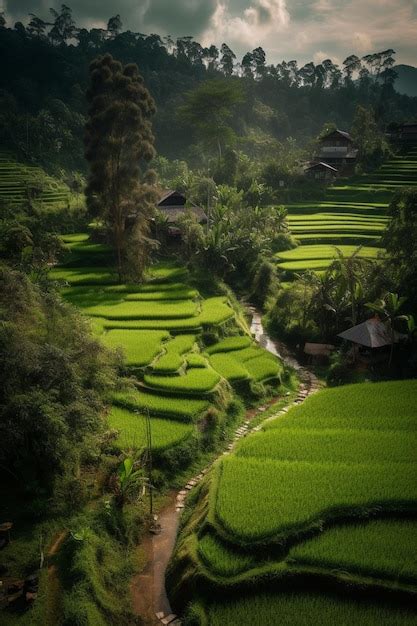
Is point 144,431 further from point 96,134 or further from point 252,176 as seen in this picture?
point 252,176

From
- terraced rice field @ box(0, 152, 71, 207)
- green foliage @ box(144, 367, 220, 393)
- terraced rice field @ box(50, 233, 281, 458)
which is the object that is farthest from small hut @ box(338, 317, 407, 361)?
terraced rice field @ box(0, 152, 71, 207)

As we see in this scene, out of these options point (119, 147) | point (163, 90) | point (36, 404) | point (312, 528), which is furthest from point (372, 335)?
point (163, 90)

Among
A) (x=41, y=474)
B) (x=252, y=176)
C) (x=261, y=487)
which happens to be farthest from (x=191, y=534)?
(x=252, y=176)

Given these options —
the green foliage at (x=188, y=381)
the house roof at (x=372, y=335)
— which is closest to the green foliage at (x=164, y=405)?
the green foliage at (x=188, y=381)

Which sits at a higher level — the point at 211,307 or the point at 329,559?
the point at 211,307

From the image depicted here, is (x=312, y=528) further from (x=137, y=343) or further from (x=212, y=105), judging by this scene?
(x=212, y=105)

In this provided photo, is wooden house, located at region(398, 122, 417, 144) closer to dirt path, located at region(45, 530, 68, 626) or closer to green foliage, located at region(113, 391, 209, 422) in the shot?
green foliage, located at region(113, 391, 209, 422)

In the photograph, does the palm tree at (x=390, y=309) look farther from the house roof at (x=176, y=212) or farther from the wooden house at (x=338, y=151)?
the wooden house at (x=338, y=151)
